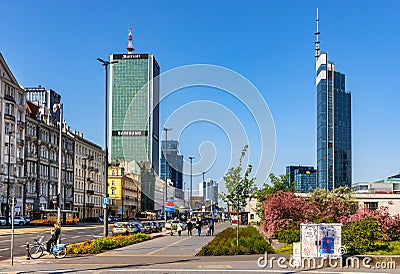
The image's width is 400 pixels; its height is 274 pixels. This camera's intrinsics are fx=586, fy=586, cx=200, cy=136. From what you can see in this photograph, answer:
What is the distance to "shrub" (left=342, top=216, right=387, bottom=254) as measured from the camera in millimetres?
25500

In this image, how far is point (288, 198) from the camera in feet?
138

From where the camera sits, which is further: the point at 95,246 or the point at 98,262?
the point at 95,246

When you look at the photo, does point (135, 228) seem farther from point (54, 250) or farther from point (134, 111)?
point (134, 111)

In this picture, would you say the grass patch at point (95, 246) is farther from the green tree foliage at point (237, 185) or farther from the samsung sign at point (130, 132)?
the samsung sign at point (130, 132)

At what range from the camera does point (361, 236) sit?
25.9 metres

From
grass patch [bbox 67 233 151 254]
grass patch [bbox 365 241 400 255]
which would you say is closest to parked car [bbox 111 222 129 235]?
grass patch [bbox 67 233 151 254]

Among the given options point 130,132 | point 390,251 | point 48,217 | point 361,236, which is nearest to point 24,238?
point 361,236

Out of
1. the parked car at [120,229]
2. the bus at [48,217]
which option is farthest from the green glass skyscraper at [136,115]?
the parked car at [120,229]

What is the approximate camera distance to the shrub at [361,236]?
25.5m

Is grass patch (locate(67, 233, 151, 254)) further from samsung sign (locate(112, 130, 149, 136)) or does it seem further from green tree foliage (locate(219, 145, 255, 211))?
samsung sign (locate(112, 130, 149, 136))

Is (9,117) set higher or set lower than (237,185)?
higher

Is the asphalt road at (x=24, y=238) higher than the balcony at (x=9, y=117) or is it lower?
lower

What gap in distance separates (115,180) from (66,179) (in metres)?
33.1

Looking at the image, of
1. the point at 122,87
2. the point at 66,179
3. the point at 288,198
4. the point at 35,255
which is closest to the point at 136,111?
the point at 122,87
